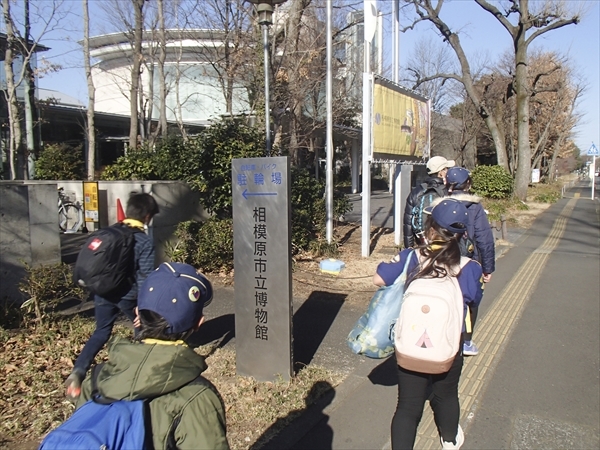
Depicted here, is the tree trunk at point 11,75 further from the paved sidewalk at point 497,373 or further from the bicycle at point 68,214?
the paved sidewalk at point 497,373

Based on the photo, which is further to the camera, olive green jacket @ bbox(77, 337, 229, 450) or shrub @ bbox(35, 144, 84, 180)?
shrub @ bbox(35, 144, 84, 180)

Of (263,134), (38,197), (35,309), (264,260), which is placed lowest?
(35,309)

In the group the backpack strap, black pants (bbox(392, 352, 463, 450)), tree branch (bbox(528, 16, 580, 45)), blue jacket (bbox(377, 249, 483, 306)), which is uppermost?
tree branch (bbox(528, 16, 580, 45))

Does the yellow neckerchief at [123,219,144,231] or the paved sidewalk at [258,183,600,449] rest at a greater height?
the yellow neckerchief at [123,219,144,231]

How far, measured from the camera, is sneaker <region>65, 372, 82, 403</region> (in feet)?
11.8

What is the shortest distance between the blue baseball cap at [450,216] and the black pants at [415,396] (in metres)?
0.73

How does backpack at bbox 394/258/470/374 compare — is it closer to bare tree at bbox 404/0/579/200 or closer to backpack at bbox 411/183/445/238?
backpack at bbox 411/183/445/238

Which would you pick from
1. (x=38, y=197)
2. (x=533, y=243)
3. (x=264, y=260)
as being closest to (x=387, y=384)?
(x=264, y=260)

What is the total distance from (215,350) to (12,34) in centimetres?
1030

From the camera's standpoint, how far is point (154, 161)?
10.5m

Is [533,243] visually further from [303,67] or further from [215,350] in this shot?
[215,350]

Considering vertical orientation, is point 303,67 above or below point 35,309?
above

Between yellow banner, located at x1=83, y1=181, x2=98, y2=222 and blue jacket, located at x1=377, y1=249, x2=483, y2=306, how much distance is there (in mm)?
9327

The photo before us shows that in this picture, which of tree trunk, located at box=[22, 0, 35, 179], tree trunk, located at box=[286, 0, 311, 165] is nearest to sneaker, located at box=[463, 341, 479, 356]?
tree trunk, located at box=[286, 0, 311, 165]
